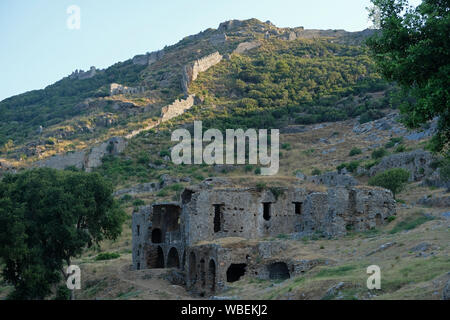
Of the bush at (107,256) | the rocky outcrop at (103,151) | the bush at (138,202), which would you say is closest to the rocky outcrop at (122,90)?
the rocky outcrop at (103,151)

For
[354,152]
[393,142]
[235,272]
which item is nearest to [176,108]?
[354,152]

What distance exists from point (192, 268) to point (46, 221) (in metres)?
8.15

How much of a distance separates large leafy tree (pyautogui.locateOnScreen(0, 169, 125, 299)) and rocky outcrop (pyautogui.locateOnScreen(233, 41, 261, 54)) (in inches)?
3467

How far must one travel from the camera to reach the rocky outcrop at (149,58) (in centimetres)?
13462

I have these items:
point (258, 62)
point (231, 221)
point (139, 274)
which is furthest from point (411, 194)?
point (258, 62)

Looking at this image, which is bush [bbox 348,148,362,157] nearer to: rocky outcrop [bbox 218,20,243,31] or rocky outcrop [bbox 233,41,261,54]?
rocky outcrop [bbox 233,41,261,54]

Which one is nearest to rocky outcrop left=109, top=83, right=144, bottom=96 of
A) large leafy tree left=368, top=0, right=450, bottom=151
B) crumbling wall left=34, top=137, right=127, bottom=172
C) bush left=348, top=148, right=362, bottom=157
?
crumbling wall left=34, top=137, right=127, bottom=172

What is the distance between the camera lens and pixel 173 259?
121 ft

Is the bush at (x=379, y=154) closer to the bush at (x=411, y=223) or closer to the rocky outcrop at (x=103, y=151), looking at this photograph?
the bush at (x=411, y=223)
